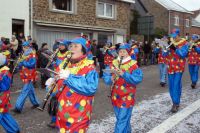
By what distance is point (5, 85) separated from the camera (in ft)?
17.7

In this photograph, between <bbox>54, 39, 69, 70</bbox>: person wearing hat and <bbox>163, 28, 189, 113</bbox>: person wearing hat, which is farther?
<bbox>163, 28, 189, 113</bbox>: person wearing hat

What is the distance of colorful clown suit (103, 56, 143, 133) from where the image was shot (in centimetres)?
531

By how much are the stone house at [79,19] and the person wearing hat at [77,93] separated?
14.7m

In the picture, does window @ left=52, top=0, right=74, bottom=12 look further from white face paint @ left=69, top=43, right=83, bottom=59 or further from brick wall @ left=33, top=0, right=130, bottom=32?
white face paint @ left=69, top=43, right=83, bottom=59

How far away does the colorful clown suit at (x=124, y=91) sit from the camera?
209 inches

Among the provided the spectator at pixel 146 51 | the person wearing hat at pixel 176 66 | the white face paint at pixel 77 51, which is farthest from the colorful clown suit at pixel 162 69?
the spectator at pixel 146 51

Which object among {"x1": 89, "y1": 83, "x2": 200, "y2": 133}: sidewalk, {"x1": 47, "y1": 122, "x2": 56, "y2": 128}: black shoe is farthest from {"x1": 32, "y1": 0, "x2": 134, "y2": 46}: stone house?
{"x1": 47, "y1": 122, "x2": 56, "y2": 128}: black shoe

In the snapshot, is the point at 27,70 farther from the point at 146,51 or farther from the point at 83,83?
the point at 146,51

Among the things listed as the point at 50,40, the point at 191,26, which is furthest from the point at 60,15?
the point at 191,26

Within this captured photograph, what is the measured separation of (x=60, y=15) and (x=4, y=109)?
591 inches

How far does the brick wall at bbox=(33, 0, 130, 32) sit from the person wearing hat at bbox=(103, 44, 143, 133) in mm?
13689

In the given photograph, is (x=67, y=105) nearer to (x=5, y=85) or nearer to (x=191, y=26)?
(x=5, y=85)

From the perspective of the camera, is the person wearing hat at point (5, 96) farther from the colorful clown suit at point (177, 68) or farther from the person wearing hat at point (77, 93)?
the colorful clown suit at point (177, 68)

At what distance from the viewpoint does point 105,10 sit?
23.9m
